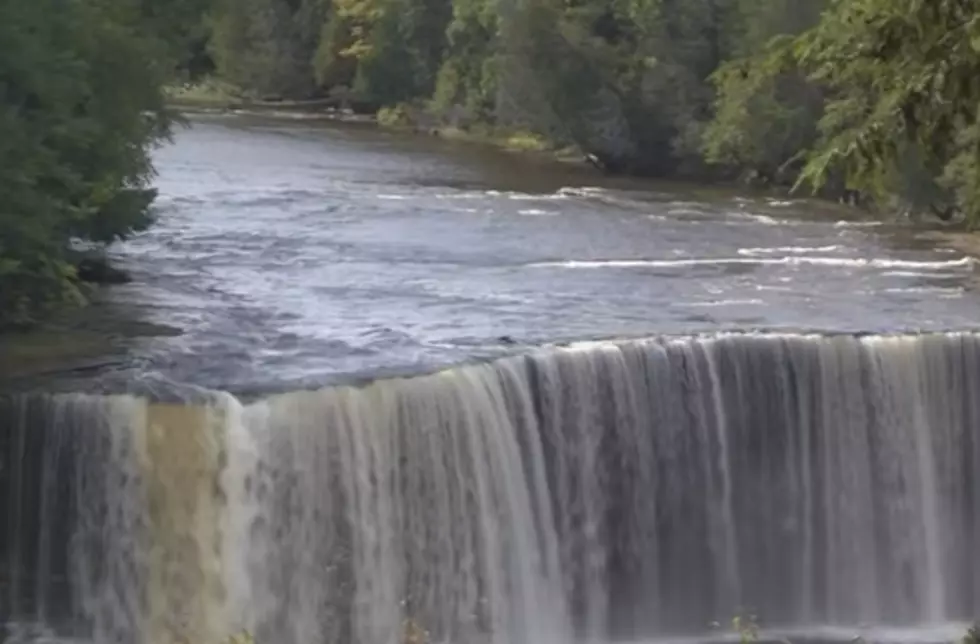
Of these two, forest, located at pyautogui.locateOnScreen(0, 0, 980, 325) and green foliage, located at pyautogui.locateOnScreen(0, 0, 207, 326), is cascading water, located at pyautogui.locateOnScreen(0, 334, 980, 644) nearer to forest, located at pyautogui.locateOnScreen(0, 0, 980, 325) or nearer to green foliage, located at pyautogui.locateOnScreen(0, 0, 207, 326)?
green foliage, located at pyautogui.locateOnScreen(0, 0, 207, 326)

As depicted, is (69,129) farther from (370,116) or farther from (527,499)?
(370,116)

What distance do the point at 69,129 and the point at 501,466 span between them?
365cm

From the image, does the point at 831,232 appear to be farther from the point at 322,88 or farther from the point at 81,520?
the point at 322,88

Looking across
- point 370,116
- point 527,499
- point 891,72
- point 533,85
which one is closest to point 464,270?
point 527,499

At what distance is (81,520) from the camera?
34.0 ft

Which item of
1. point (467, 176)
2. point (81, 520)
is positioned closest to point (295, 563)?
point (81, 520)

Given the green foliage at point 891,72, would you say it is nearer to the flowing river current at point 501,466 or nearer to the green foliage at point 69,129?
the flowing river current at point 501,466

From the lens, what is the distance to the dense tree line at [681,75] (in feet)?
22.1

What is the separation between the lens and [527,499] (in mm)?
11367

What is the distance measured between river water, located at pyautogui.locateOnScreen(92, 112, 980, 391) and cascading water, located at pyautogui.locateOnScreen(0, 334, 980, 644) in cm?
70

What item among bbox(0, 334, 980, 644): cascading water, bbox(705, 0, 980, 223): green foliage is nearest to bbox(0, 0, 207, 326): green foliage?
bbox(0, 334, 980, 644): cascading water

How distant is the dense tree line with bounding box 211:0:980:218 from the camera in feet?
22.1

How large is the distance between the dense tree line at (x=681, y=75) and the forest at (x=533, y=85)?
20mm

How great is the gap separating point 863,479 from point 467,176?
47.9 feet
